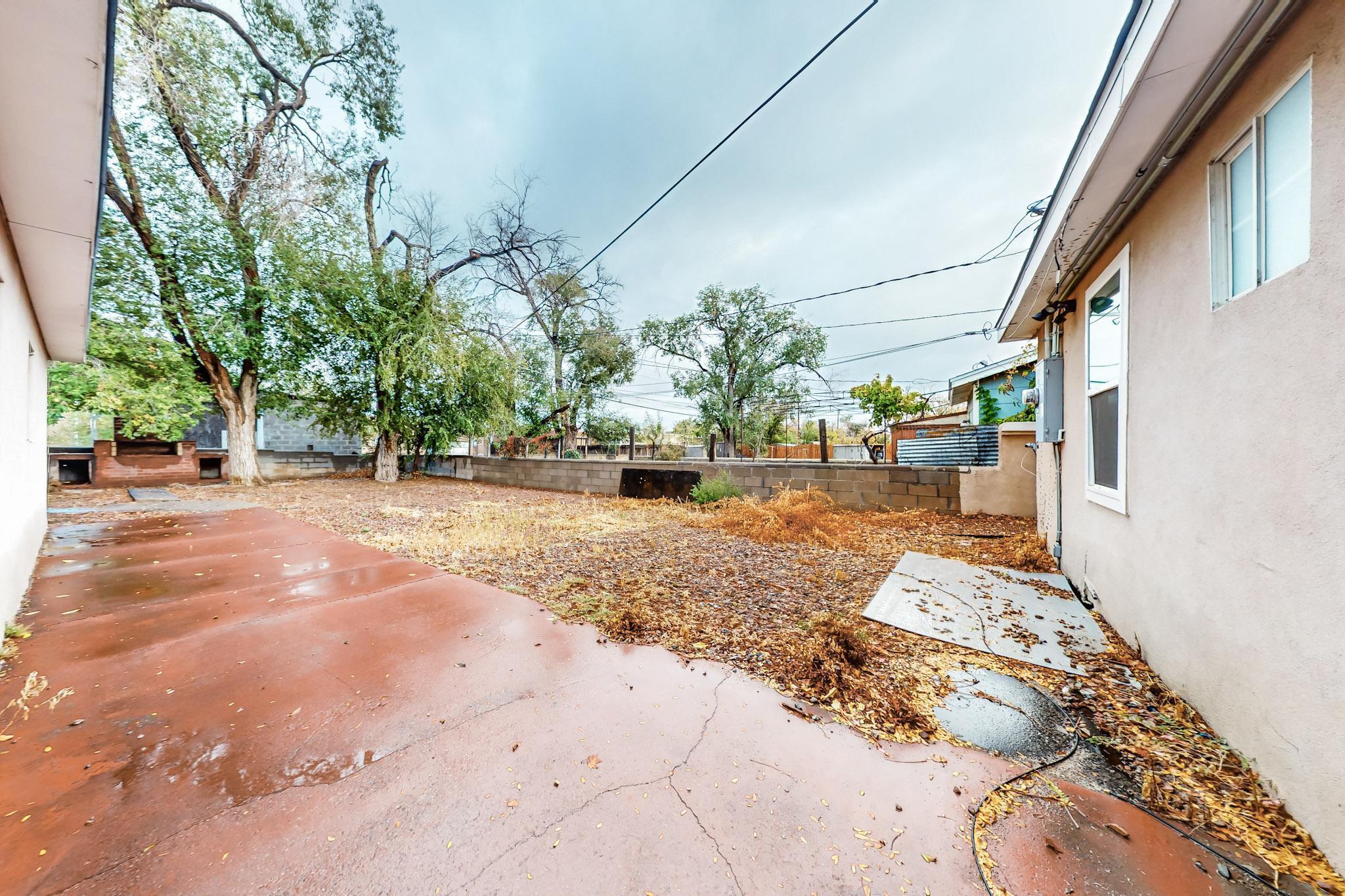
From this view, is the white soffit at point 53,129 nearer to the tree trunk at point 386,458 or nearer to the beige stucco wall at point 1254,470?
the beige stucco wall at point 1254,470

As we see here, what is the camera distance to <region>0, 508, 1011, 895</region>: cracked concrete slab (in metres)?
1.03

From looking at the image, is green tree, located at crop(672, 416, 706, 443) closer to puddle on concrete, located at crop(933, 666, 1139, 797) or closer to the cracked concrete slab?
puddle on concrete, located at crop(933, 666, 1139, 797)

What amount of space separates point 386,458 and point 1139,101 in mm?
12563

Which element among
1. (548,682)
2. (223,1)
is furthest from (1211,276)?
(223,1)

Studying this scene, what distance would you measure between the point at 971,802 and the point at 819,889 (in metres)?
0.60

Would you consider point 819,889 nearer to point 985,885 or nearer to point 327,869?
point 985,885

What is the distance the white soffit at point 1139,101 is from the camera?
1.36 m

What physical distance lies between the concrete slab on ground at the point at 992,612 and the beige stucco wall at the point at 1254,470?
0.32 metres

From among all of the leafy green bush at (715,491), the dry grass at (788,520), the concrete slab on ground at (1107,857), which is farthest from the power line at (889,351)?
the concrete slab on ground at (1107,857)

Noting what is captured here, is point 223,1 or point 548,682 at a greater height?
point 223,1

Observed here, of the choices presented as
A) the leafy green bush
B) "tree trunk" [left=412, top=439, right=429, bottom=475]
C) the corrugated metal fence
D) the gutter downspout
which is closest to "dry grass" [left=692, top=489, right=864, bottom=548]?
the leafy green bush

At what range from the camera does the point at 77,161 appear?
190 cm

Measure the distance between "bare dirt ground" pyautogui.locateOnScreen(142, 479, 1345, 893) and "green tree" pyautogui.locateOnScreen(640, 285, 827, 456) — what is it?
9.22 m

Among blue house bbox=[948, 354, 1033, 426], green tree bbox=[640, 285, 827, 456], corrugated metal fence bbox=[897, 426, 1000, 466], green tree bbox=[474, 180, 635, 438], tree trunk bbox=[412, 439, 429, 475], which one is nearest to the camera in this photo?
corrugated metal fence bbox=[897, 426, 1000, 466]
